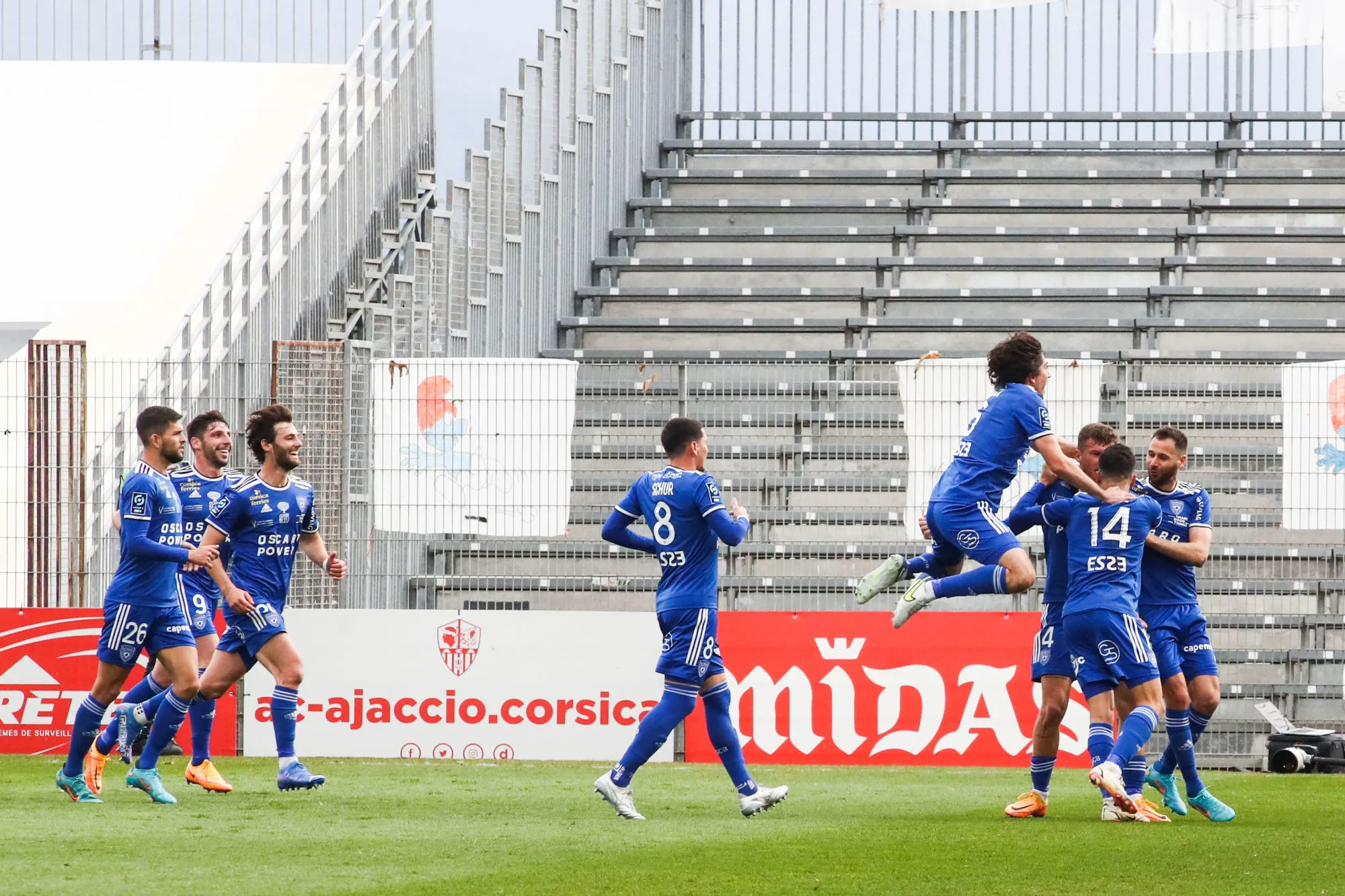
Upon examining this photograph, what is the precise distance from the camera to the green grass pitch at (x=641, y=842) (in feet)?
Answer: 20.2

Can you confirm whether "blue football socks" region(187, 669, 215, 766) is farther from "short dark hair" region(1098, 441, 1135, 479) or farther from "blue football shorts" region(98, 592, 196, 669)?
"short dark hair" region(1098, 441, 1135, 479)

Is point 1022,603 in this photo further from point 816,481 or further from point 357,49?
point 357,49

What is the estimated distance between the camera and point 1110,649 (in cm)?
838

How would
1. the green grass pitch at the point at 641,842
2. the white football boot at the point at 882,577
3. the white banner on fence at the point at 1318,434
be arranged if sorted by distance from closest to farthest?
the green grass pitch at the point at 641,842
the white football boot at the point at 882,577
the white banner on fence at the point at 1318,434

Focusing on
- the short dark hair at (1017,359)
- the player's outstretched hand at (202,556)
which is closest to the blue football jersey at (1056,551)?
the short dark hair at (1017,359)

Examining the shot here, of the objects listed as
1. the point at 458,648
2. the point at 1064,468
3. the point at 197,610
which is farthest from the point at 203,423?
the point at 1064,468

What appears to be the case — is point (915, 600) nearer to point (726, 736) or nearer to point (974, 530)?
point (974, 530)

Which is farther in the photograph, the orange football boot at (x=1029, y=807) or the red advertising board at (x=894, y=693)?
the red advertising board at (x=894, y=693)

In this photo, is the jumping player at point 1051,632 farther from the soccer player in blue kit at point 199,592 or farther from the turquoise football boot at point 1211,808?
the soccer player in blue kit at point 199,592

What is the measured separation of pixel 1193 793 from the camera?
8.97 m

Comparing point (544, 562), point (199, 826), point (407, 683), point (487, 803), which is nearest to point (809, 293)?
point (544, 562)

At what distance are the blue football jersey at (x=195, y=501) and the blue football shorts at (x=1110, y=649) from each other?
468 centimetres

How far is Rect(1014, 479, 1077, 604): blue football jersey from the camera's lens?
894cm

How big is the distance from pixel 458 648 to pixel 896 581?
4.87 metres
